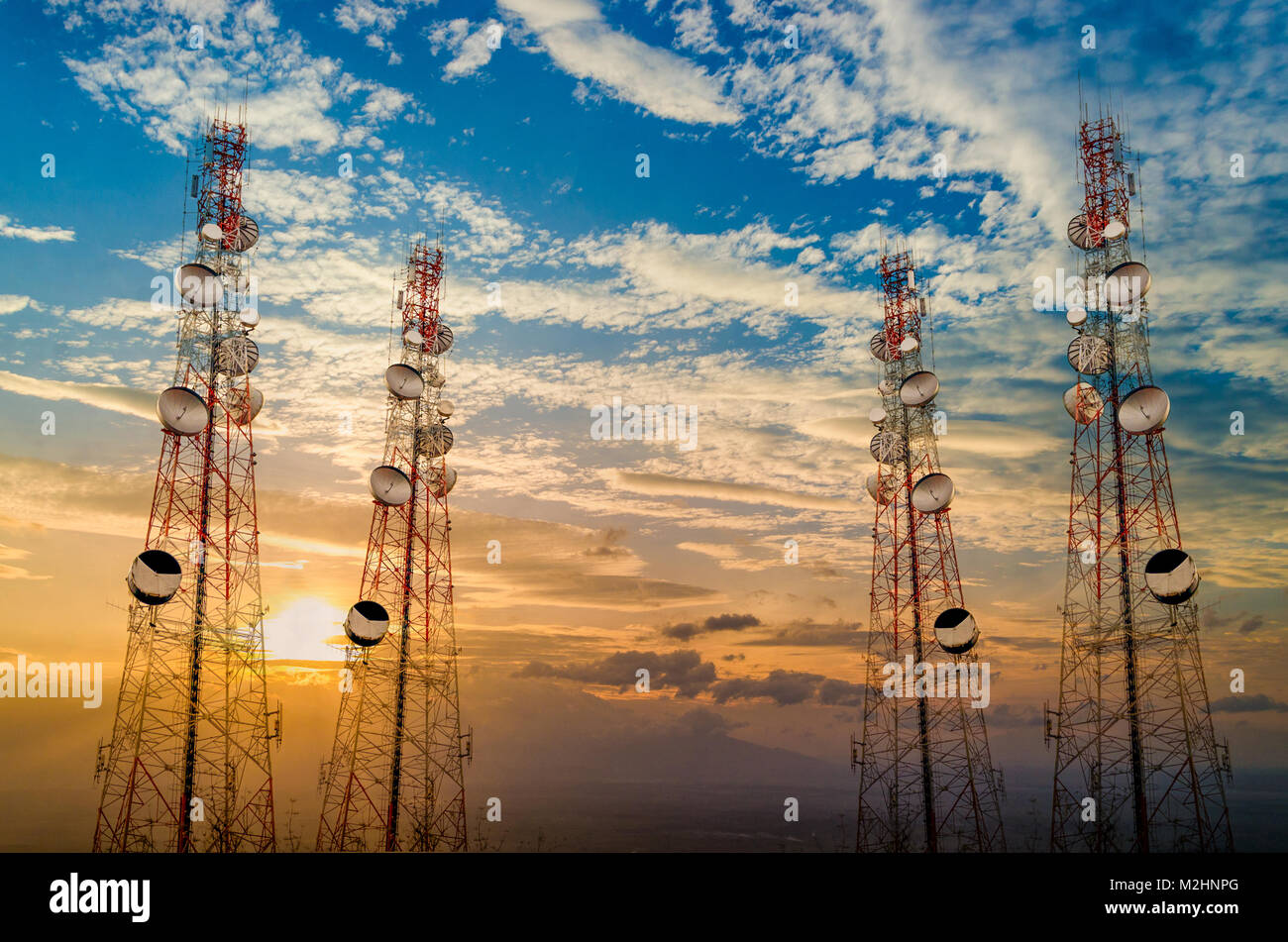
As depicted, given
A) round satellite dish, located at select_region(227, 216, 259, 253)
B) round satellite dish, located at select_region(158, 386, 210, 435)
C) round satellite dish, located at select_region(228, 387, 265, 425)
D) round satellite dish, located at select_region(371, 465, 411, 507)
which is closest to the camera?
round satellite dish, located at select_region(158, 386, 210, 435)

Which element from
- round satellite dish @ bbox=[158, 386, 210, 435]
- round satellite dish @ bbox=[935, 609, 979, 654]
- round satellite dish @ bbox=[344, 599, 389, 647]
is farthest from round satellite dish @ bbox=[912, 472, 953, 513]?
round satellite dish @ bbox=[158, 386, 210, 435]

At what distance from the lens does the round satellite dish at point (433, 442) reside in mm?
46594

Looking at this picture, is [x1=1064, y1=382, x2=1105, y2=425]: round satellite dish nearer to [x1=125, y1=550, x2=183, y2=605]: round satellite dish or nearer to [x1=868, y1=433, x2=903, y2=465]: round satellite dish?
[x1=868, y1=433, x2=903, y2=465]: round satellite dish

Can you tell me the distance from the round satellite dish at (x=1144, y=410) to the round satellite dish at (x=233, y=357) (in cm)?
4297

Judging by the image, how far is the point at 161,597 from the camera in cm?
3622

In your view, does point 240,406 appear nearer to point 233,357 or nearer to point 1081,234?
point 233,357

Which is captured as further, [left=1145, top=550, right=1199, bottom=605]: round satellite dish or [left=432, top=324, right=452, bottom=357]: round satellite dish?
[left=432, top=324, right=452, bottom=357]: round satellite dish

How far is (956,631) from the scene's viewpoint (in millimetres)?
42281

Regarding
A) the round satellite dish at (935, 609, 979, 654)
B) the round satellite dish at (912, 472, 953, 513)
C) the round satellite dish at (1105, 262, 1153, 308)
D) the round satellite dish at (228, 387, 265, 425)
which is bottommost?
the round satellite dish at (935, 609, 979, 654)

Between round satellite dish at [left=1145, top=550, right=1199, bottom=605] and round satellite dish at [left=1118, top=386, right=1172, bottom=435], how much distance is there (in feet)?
20.0

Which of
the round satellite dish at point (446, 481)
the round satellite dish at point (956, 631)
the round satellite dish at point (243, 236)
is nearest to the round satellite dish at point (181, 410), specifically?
the round satellite dish at point (243, 236)

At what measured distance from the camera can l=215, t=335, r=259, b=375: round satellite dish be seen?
40.4m
